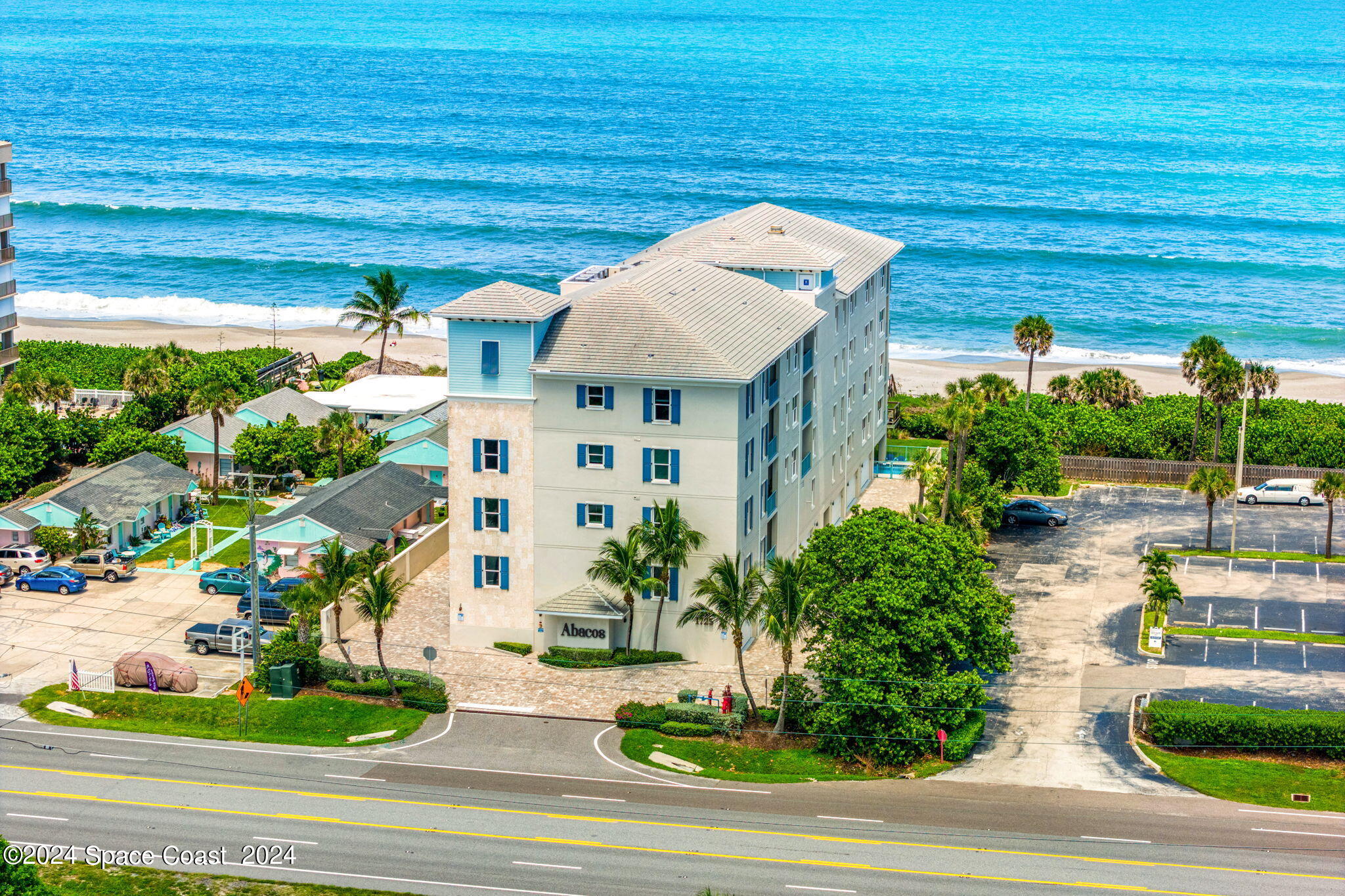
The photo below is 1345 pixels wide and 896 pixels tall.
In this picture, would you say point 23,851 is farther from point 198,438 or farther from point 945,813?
Answer: point 198,438

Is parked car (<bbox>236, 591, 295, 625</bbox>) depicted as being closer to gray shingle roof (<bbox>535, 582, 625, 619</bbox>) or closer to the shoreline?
gray shingle roof (<bbox>535, 582, 625, 619</bbox>)

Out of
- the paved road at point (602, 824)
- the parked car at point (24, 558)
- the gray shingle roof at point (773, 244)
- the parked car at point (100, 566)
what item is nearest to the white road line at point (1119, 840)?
the paved road at point (602, 824)

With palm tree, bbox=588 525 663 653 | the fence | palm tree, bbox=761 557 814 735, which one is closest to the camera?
palm tree, bbox=761 557 814 735

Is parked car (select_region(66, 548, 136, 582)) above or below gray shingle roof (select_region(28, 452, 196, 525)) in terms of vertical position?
below

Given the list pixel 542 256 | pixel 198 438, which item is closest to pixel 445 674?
pixel 198 438

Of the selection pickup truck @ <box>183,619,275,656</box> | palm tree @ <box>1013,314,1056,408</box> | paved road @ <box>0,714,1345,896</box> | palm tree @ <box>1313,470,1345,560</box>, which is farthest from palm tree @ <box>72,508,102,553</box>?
palm tree @ <box>1313,470,1345,560</box>

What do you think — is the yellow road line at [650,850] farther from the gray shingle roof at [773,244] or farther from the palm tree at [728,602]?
the gray shingle roof at [773,244]

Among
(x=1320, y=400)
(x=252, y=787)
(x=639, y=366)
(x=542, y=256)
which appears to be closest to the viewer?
(x=252, y=787)

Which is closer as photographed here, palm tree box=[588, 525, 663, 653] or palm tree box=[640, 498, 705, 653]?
palm tree box=[640, 498, 705, 653]
